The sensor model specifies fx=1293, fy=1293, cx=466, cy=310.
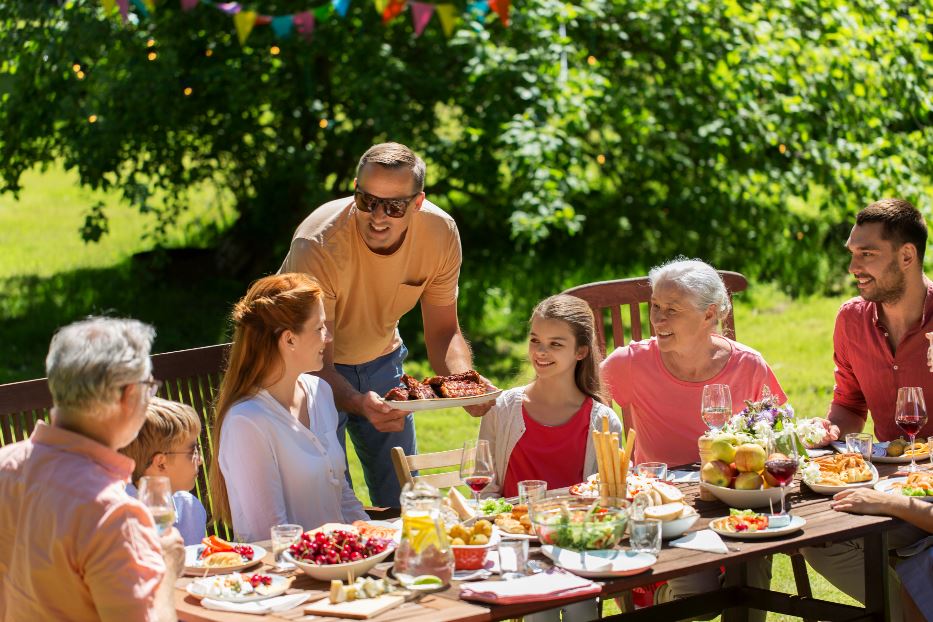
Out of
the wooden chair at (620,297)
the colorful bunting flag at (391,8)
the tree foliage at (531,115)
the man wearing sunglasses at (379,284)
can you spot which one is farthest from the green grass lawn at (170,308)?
the colorful bunting flag at (391,8)

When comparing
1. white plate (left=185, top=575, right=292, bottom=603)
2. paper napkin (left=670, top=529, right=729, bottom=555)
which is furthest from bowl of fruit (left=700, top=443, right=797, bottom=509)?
white plate (left=185, top=575, right=292, bottom=603)

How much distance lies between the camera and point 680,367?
534 cm

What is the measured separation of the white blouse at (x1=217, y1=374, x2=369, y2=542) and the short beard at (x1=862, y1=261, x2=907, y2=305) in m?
2.28

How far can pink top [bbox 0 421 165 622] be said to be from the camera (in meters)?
2.93

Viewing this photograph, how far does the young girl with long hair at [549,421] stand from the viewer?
4980 mm

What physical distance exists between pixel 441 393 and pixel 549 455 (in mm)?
494

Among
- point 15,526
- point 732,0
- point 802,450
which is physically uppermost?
point 732,0

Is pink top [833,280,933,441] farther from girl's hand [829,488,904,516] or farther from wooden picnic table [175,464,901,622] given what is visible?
girl's hand [829,488,904,516]

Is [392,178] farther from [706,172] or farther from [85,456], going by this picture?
[706,172]

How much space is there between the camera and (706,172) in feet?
34.1

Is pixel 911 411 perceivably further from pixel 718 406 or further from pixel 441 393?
pixel 441 393

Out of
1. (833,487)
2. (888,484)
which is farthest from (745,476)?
(888,484)

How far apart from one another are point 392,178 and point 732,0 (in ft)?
19.1

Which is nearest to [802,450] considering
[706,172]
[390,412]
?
[390,412]
